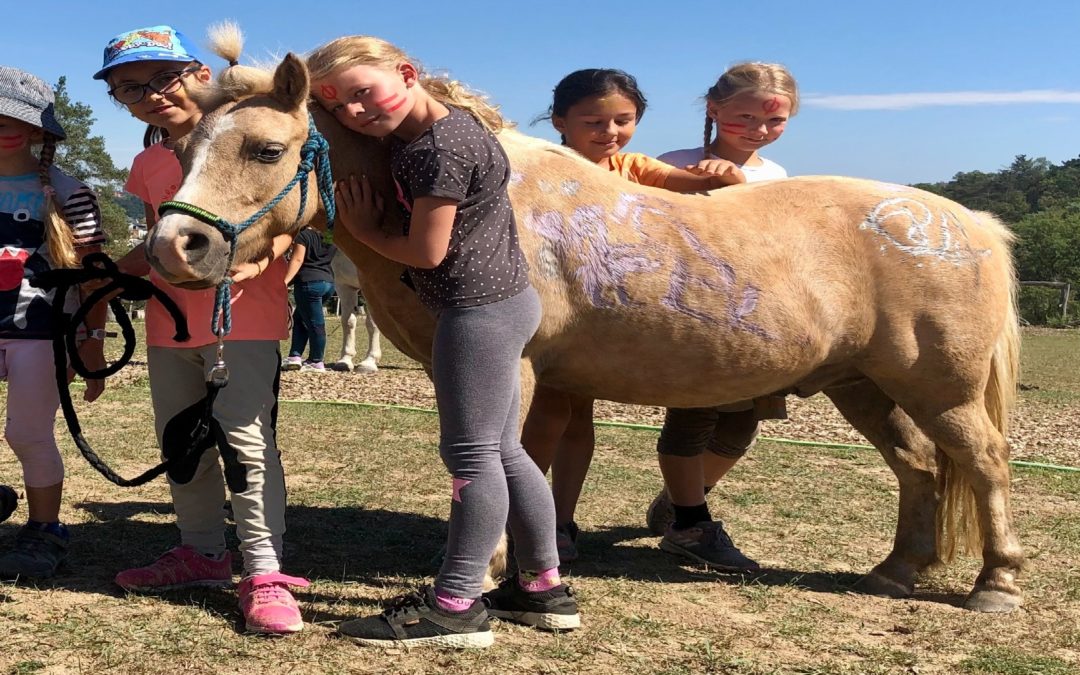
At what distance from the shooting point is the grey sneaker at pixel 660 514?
492 centimetres

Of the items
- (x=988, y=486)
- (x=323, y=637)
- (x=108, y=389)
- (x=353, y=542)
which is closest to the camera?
(x=323, y=637)

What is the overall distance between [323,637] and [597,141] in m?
2.32

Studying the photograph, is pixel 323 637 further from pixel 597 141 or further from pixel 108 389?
pixel 108 389

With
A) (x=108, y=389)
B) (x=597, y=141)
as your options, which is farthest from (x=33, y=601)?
(x=108, y=389)

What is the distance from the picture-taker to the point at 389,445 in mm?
6789

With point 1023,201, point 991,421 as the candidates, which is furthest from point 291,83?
point 1023,201

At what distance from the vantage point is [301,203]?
3.04 metres

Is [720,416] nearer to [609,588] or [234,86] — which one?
[609,588]

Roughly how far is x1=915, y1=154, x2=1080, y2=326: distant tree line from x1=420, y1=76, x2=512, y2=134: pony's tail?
10635mm

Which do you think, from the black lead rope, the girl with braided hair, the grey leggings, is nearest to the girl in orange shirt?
the grey leggings

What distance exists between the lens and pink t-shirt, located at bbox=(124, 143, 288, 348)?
131 inches

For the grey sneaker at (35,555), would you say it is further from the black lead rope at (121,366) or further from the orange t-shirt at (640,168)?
the orange t-shirt at (640,168)

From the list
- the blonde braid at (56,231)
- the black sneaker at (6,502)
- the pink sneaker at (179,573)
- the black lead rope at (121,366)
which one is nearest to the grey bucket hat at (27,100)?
the blonde braid at (56,231)

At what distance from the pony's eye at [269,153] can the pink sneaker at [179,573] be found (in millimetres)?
1662
